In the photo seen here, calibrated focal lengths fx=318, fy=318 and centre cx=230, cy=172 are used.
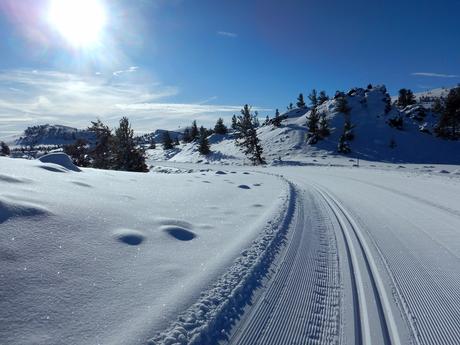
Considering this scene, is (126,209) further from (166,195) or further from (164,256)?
(166,195)

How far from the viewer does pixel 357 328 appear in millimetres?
4230

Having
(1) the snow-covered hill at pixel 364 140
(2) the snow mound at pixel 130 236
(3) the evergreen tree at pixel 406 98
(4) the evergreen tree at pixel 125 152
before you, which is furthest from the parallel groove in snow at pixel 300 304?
(3) the evergreen tree at pixel 406 98

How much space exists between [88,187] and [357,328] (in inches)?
323

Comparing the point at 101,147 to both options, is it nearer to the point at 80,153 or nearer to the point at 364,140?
the point at 80,153

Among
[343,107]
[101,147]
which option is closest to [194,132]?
[343,107]

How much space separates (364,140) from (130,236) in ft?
223

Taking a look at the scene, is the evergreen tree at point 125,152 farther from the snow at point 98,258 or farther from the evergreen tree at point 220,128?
the evergreen tree at point 220,128

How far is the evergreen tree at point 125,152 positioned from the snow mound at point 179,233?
27634mm

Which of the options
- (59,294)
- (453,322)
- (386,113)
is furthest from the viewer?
(386,113)

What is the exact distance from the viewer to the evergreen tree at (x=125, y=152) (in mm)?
33591

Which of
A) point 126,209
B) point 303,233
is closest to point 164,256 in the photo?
point 126,209

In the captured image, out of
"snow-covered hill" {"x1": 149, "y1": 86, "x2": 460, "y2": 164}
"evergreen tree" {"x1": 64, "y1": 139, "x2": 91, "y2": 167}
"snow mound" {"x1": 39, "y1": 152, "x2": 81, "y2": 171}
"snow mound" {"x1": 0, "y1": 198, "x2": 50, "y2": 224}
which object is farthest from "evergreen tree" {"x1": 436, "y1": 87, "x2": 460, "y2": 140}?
"snow mound" {"x1": 0, "y1": 198, "x2": 50, "y2": 224}

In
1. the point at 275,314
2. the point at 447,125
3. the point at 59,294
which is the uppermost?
the point at 447,125

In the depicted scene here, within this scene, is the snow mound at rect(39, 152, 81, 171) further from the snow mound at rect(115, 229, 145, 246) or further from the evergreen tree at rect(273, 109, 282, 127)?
the evergreen tree at rect(273, 109, 282, 127)
